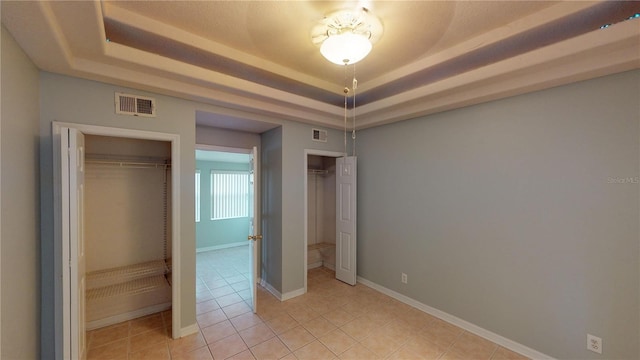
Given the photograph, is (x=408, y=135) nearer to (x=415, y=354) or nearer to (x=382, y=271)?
(x=382, y=271)

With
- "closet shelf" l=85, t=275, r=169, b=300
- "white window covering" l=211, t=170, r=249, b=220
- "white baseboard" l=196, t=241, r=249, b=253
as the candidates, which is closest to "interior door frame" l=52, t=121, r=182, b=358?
"closet shelf" l=85, t=275, r=169, b=300

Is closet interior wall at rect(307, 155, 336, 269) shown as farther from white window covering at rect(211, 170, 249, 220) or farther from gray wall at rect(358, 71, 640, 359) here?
white window covering at rect(211, 170, 249, 220)

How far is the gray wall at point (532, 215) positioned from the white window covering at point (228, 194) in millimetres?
4342

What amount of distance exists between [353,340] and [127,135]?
9.44 ft

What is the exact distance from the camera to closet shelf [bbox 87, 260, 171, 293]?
2.60 metres

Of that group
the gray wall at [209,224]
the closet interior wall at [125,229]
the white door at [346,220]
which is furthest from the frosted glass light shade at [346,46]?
the gray wall at [209,224]

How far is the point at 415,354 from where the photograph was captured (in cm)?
222

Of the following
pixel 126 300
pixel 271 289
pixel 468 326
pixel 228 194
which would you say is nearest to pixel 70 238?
pixel 126 300

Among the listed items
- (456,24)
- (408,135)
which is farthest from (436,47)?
(408,135)

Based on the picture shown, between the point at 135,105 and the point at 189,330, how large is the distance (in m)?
2.27

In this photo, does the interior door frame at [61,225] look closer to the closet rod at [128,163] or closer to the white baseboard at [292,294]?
the closet rod at [128,163]

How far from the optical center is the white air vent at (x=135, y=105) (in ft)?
6.82

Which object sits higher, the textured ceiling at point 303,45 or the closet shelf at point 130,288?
the textured ceiling at point 303,45

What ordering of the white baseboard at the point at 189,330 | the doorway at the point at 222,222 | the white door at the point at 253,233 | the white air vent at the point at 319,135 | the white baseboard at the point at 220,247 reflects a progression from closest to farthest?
the white baseboard at the point at 189,330 → the white door at the point at 253,233 → the white air vent at the point at 319,135 → the doorway at the point at 222,222 → the white baseboard at the point at 220,247
